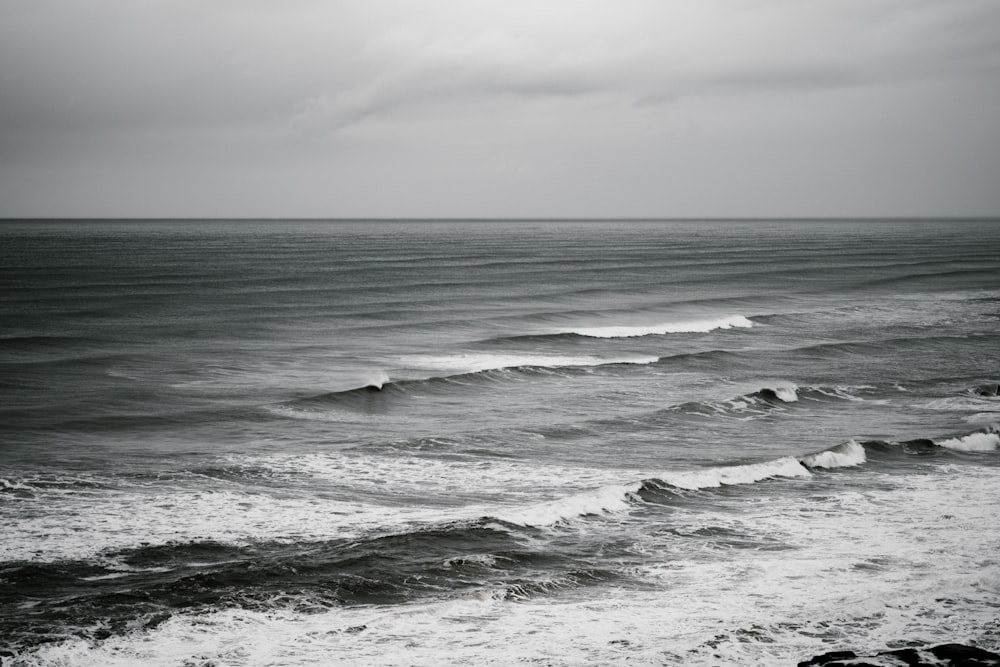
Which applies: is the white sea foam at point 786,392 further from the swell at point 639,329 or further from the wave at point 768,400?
the swell at point 639,329

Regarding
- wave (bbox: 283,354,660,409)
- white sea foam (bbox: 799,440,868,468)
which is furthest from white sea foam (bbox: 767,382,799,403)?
wave (bbox: 283,354,660,409)

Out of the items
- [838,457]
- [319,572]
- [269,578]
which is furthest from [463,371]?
[269,578]

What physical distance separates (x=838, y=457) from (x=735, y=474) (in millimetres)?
2527

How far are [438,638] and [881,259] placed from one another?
315 feet

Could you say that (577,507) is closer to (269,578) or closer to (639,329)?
(269,578)

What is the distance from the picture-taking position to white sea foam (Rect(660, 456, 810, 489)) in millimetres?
16812

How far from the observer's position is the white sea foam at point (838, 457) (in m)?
18.2

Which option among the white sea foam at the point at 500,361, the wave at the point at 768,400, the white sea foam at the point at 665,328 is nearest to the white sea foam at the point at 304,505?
the wave at the point at 768,400

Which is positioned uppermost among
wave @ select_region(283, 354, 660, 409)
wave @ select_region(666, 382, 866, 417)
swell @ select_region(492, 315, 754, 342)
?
swell @ select_region(492, 315, 754, 342)

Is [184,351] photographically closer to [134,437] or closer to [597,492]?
[134,437]

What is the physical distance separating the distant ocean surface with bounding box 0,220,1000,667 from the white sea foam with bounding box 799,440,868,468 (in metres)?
0.08

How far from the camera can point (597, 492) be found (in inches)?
623

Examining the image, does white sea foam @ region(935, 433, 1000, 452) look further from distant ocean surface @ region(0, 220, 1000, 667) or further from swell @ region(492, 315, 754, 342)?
swell @ region(492, 315, 754, 342)

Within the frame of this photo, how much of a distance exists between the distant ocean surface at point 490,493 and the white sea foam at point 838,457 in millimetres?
78
